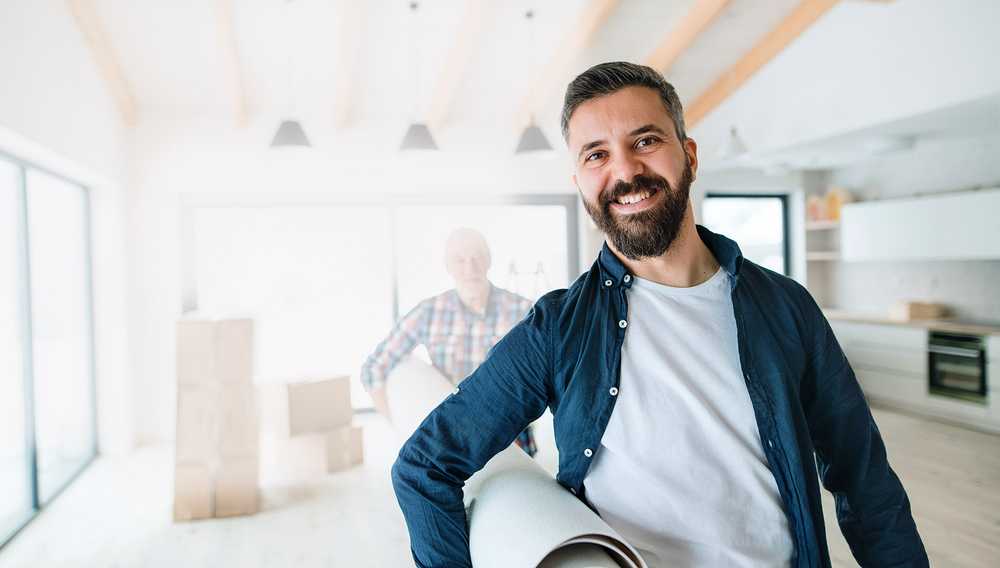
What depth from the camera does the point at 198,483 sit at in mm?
3611

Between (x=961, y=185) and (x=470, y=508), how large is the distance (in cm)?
610

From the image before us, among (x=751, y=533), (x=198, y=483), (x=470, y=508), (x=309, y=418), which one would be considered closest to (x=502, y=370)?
(x=470, y=508)

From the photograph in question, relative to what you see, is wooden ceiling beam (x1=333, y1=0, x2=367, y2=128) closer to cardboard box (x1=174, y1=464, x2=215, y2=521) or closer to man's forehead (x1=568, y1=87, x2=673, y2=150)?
cardboard box (x1=174, y1=464, x2=215, y2=521)

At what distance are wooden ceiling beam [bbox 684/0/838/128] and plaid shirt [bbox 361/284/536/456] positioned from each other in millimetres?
2186

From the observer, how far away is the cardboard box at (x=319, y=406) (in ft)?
14.1

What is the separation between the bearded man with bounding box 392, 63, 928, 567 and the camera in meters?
0.92

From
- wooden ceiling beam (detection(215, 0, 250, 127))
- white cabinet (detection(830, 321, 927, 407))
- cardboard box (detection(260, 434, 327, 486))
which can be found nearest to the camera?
wooden ceiling beam (detection(215, 0, 250, 127))

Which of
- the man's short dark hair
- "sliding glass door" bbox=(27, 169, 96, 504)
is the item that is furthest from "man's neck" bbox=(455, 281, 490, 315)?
"sliding glass door" bbox=(27, 169, 96, 504)

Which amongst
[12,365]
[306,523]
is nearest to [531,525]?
[306,523]

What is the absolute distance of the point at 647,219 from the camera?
100 centimetres

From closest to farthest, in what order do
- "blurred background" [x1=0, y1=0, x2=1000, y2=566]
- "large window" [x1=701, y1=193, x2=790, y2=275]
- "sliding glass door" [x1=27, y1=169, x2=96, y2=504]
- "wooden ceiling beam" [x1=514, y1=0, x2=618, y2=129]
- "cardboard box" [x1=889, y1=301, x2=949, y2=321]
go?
"blurred background" [x1=0, y1=0, x2=1000, y2=566] < "sliding glass door" [x1=27, y1=169, x2=96, y2=504] < "wooden ceiling beam" [x1=514, y1=0, x2=618, y2=129] < "cardboard box" [x1=889, y1=301, x2=949, y2=321] < "large window" [x1=701, y1=193, x2=790, y2=275]

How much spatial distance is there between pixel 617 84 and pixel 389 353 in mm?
1697

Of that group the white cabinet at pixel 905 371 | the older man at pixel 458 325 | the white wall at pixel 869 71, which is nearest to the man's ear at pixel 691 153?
the older man at pixel 458 325

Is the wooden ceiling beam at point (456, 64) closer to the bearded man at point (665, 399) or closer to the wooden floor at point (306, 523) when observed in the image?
the wooden floor at point (306, 523)
